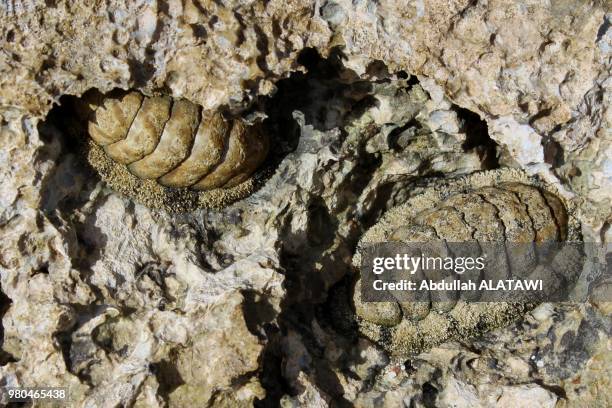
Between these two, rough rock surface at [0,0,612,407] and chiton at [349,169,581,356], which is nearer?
rough rock surface at [0,0,612,407]

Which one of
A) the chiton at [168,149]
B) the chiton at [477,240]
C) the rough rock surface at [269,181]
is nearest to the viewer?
the rough rock surface at [269,181]

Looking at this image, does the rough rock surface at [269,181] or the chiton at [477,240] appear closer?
the rough rock surface at [269,181]

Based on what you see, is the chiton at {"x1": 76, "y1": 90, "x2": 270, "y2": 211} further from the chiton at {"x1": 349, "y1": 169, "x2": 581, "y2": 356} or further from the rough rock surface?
the chiton at {"x1": 349, "y1": 169, "x2": 581, "y2": 356}

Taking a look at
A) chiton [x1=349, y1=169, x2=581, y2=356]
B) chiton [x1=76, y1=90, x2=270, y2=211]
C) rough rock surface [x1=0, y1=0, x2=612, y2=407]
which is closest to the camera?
rough rock surface [x1=0, y1=0, x2=612, y2=407]

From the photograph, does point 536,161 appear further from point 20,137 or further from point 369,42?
point 20,137

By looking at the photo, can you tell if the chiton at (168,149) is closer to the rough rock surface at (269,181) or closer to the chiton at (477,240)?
the rough rock surface at (269,181)

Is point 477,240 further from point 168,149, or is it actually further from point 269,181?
point 168,149

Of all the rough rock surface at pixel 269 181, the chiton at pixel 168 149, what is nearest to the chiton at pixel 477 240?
the rough rock surface at pixel 269 181

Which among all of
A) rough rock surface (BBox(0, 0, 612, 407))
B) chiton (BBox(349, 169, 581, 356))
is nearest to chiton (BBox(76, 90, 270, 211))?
rough rock surface (BBox(0, 0, 612, 407))
